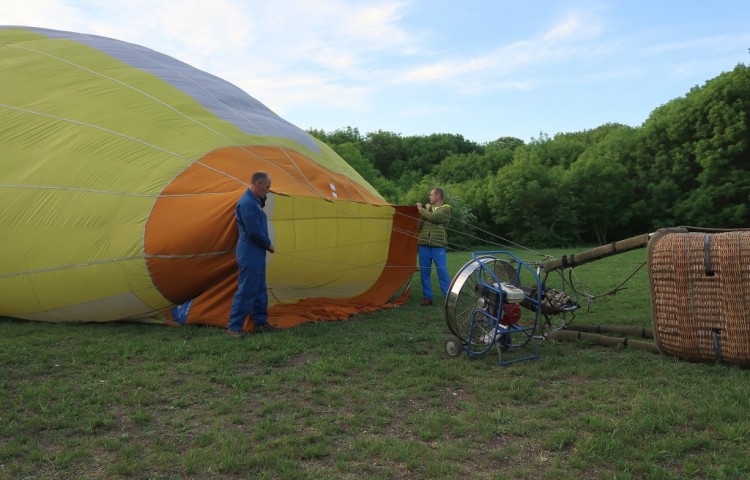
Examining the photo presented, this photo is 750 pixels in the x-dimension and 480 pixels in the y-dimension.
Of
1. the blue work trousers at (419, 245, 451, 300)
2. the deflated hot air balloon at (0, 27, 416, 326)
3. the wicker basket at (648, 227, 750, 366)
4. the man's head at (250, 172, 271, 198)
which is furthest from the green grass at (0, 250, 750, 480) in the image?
the blue work trousers at (419, 245, 451, 300)

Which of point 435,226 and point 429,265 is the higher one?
point 435,226

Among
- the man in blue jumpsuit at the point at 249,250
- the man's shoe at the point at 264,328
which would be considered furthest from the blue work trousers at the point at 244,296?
the man's shoe at the point at 264,328

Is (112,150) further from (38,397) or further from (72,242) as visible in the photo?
(38,397)

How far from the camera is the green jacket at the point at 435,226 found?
7.59 m

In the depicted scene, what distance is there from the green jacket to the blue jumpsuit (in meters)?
2.59

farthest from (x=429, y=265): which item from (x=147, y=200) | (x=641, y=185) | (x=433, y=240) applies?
(x=641, y=185)

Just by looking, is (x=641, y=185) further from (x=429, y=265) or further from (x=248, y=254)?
(x=248, y=254)

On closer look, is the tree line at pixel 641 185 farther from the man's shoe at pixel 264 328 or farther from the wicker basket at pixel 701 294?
the wicker basket at pixel 701 294

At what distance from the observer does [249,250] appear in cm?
545

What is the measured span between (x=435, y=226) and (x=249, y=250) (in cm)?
293

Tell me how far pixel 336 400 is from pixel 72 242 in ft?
11.5

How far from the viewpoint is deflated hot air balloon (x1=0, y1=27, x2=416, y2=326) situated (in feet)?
18.9

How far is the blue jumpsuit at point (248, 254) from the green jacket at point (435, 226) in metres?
2.59

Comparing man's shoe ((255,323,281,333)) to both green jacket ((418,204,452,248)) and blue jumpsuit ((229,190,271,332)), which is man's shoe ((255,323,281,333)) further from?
green jacket ((418,204,452,248))
